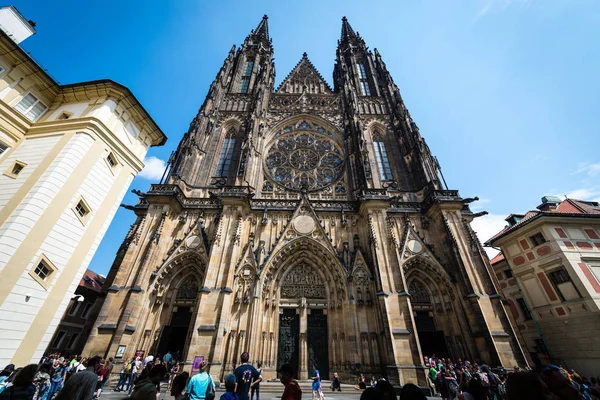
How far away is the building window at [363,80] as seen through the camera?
2327cm

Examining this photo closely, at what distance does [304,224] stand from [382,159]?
8547 millimetres

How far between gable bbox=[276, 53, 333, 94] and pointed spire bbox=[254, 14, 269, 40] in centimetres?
833

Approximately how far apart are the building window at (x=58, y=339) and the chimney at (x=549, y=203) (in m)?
36.9

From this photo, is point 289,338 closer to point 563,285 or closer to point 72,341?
point 563,285

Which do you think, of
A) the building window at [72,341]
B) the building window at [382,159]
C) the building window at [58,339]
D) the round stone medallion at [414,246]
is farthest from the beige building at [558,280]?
the building window at [72,341]

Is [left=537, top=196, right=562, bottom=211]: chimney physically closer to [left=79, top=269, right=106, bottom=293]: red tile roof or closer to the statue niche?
the statue niche

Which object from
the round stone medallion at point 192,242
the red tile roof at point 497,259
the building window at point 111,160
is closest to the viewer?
the building window at point 111,160

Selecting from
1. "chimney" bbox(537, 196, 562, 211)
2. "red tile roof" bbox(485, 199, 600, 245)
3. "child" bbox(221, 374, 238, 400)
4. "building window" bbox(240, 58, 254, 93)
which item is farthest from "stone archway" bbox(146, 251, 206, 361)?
"chimney" bbox(537, 196, 562, 211)

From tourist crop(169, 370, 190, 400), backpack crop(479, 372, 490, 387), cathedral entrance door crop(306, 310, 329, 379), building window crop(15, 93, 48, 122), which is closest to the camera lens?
tourist crop(169, 370, 190, 400)

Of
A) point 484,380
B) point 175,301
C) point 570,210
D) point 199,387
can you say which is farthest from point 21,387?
point 570,210

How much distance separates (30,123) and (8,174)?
2.87 metres

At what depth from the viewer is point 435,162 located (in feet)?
54.3

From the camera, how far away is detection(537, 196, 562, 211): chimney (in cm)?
1700

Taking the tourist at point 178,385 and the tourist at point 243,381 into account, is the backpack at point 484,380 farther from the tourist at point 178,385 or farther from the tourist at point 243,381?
the tourist at point 178,385
